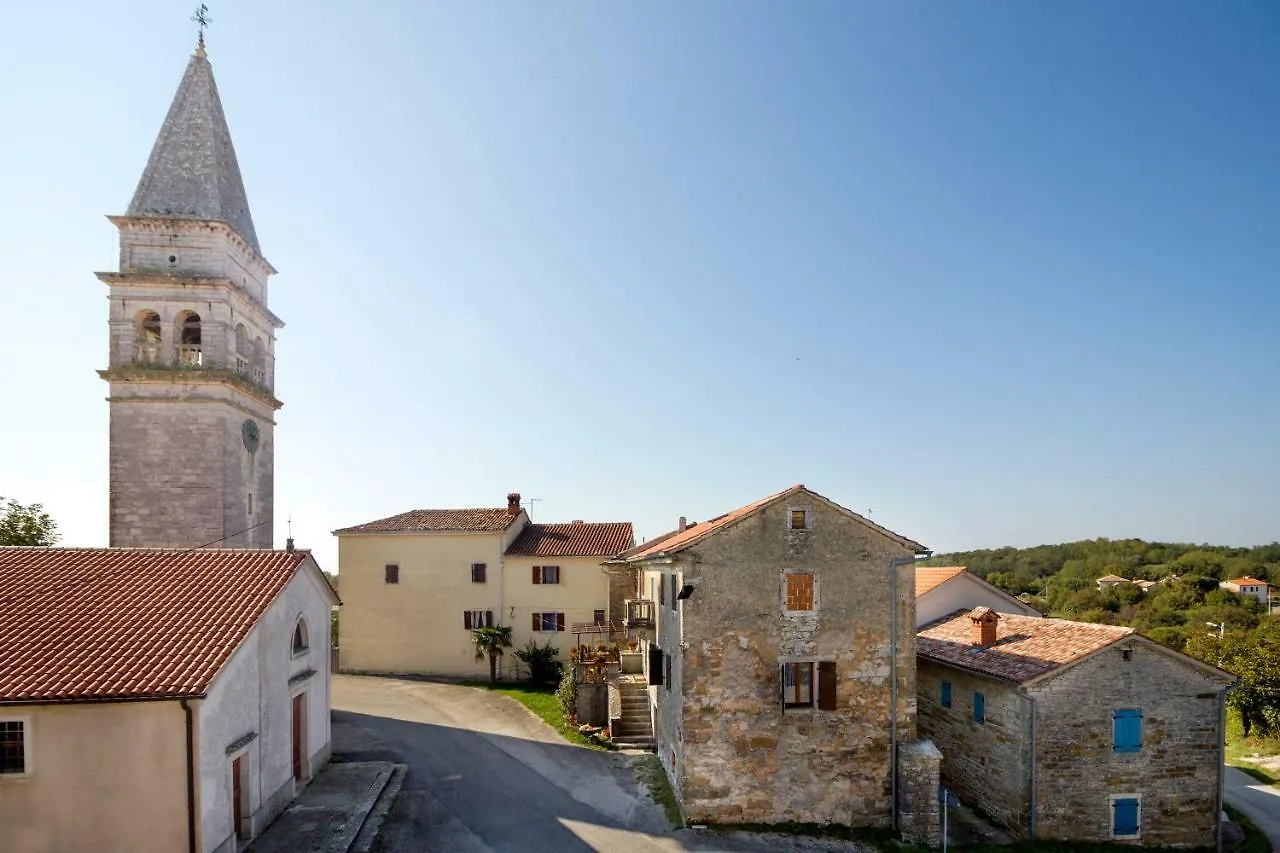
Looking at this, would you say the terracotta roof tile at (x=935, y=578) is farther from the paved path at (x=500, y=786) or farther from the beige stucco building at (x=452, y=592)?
the beige stucco building at (x=452, y=592)

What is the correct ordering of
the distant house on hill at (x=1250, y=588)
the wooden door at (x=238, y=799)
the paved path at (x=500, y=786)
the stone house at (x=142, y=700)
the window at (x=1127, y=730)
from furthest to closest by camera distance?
the distant house on hill at (x=1250, y=588)
the window at (x=1127, y=730)
the paved path at (x=500, y=786)
the wooden door at (x=238, y=799)
the stone house at (x=142, y=700)

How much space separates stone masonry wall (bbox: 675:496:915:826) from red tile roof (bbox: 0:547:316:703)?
37.7ft

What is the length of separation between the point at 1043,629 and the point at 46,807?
88.0ft

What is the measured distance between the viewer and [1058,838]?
1756 cm

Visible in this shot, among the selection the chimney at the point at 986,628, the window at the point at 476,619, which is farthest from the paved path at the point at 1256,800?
the window at the point at 476,619

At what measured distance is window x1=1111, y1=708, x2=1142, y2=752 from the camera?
58.5 ft

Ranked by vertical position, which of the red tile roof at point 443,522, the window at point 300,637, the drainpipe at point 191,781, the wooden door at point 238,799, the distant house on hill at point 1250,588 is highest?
the red tile roof at point 443,522

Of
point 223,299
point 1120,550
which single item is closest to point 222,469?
point 223,299

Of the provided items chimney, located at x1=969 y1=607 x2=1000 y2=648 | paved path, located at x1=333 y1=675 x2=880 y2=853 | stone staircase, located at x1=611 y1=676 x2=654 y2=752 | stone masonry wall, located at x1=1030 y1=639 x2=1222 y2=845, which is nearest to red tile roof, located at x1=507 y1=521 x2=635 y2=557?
paved path, located at x1=333 y1=675 x2=880 y2=853

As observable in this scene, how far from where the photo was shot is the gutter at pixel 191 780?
1312 centimetres

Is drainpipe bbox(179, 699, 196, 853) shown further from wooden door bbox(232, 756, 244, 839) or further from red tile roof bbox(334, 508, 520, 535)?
red tile roof bbox(334, 508, 520, 535)

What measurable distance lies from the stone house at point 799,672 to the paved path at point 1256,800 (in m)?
13.1

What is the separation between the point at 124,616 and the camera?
50.6 feet

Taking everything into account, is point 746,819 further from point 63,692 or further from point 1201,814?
point 63,692
